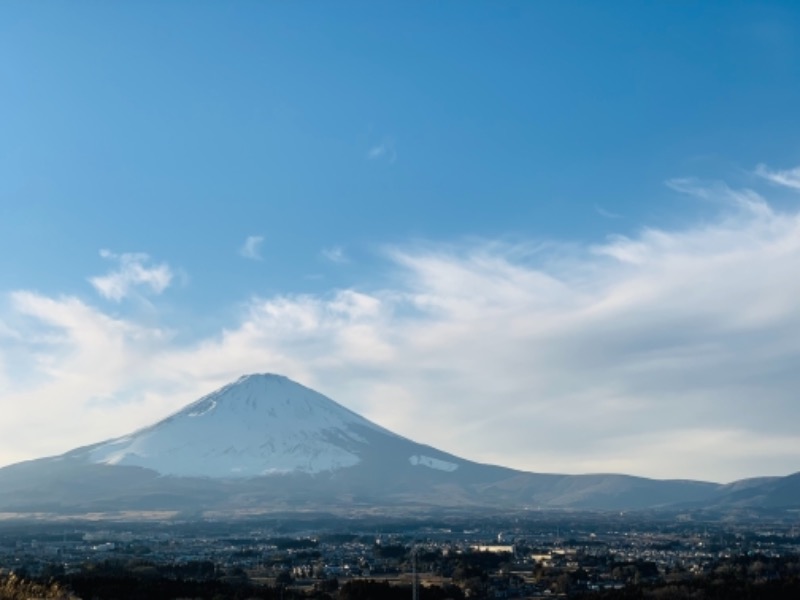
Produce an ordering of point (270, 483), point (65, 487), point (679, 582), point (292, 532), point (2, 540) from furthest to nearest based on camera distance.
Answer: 1. point (270, 483)
2. point (65, 487)
3. point (292, 532)
4. point (2, 540)
5. point (679, 582)

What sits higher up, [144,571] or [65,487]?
[65,487]

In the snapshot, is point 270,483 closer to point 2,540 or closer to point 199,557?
point 2,540

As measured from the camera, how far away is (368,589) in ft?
138

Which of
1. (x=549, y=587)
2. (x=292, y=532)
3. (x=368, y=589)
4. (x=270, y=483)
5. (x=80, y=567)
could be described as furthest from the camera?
(x=270, y=483)

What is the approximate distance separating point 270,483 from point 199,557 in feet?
408

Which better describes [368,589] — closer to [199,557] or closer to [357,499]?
[199,557]

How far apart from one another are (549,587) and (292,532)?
58.3 metres

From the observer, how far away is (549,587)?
49.5 meters

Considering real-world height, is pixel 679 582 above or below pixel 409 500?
below

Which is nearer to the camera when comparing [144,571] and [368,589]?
[368,589]

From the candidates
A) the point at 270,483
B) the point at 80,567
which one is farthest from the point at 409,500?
the point at 80,567

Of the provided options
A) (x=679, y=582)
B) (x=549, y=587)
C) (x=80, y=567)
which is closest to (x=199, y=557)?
(x=80, y=567)

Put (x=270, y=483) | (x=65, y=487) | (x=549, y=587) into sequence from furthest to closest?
1. (x=270, y=483)
2. (x=65, y=487)
3. (x=549, y=587)

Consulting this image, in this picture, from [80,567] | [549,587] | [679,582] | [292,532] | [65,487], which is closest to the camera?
[679,582]
